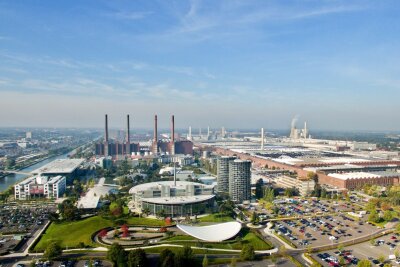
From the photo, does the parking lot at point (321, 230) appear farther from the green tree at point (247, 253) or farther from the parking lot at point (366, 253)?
the green tree at point (247, 253)

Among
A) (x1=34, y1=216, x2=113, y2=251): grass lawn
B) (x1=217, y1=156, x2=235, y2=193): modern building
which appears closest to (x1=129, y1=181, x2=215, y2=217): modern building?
(x1=34, y1=216, x2=113, y2=251): grass lawn

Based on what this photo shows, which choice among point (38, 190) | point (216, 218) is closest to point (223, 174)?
point (216, 218)

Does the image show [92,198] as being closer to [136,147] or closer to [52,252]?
[52,252]

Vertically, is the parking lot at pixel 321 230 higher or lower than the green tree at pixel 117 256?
lower

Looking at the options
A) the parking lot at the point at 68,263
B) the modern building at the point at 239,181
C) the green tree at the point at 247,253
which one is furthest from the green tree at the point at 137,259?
the modern building at the point at 239,181

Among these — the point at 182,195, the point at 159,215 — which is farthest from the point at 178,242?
the point at 182,195

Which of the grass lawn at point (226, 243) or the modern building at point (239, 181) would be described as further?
the modern building at point (239, 181)

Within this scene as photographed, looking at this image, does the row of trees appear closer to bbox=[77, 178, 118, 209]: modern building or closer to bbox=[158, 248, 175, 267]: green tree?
bbox=[158, 248, 175, 267]: green tree
